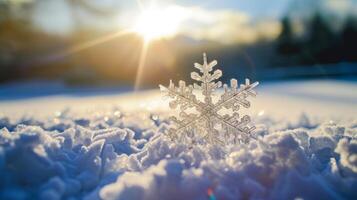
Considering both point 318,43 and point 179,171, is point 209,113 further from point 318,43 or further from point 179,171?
point 318,43

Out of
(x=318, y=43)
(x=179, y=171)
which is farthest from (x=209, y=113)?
(x=318, y=43)

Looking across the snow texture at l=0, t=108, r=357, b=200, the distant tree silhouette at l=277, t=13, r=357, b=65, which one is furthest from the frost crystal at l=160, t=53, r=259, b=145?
the distant tree silhouette at l=277, t=13, r=357, b=65

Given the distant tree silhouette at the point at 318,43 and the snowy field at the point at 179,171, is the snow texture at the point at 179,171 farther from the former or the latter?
the distant tree silhouette at the point at 318,43

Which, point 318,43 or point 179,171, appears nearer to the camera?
point 179,171

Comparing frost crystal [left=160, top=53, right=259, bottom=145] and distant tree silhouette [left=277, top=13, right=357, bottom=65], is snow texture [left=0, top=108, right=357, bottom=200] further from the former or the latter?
distant tree silhouette [left=277, top=13, right=357, bottom=65]

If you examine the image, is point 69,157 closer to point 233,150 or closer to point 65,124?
point 233,150

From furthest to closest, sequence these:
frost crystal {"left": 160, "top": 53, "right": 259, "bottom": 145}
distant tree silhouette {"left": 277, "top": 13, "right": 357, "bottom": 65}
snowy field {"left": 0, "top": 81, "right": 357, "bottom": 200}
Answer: distant tree silhouette {"left": 277, "top": 13, "right": 357, "bottom": 65}
frost crystal {"left": 160, "top": 53, "right": 259, "bottom": 145}
snowy field {"left": 0, "top": 81, "right": 357, "bottom": 200}

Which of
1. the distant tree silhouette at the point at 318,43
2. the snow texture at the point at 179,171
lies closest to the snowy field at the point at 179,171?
the snow texture at the point at 179,171

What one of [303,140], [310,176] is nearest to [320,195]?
[310,176]

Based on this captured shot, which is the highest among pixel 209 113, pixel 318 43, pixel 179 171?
pixel 318 43
